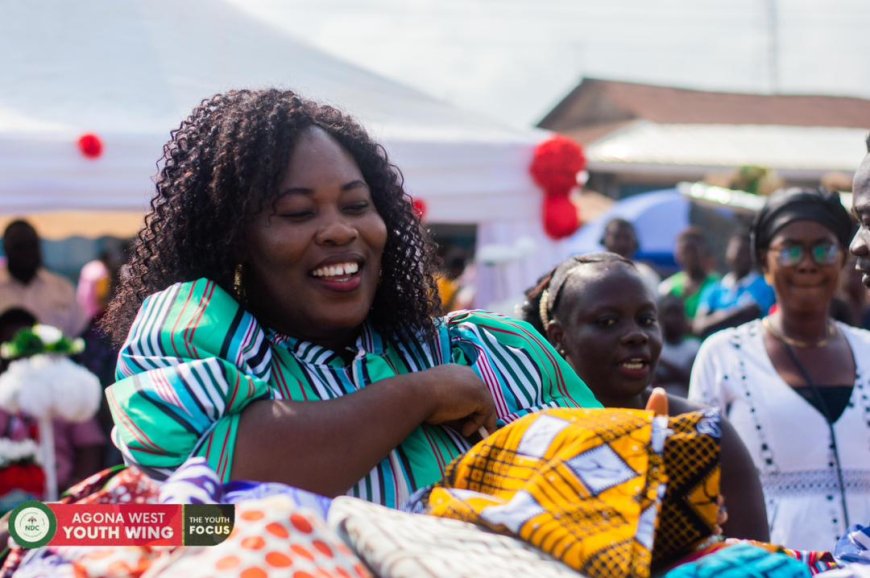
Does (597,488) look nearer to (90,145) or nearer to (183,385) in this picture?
(183,385)

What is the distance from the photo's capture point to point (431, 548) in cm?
129

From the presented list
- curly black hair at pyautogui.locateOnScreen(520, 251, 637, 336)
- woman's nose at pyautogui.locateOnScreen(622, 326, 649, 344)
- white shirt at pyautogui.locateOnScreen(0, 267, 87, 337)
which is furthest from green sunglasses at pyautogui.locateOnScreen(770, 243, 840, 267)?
white shirt at pyautogui.locateOnScreen(0, 267, 87, 337)

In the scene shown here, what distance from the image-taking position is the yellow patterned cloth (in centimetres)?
133

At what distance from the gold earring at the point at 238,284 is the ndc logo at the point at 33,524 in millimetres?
765

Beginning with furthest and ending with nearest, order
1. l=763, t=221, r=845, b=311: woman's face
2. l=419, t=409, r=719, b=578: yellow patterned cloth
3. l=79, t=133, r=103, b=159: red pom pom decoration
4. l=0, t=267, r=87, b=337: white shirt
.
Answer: l=0, t=267, r=87, b=337: white shirt → l=79, t=133, r=103, b=159: red pom pom decoration → l=763, t=221, r=845, b=311: woman's face → l=419, t=409, r=719, b=578: yellow patterned cloth

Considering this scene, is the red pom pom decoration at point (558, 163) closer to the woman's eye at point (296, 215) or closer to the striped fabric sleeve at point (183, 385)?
the woman's eye at point (296, 215)

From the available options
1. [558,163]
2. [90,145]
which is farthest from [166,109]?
[558,163]

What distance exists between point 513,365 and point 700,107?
28333mm

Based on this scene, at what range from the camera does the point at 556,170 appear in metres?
7.02

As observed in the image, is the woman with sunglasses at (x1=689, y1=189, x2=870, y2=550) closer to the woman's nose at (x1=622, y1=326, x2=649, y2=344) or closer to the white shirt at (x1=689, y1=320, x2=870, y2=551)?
the white shirt at (x1=689, y1=320, x2=870, y2=551)

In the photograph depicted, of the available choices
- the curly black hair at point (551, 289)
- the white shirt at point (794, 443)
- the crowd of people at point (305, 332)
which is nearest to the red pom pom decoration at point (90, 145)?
the curly black hair at point (551, 289)

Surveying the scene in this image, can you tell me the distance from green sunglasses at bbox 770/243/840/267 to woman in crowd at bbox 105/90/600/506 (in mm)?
2208

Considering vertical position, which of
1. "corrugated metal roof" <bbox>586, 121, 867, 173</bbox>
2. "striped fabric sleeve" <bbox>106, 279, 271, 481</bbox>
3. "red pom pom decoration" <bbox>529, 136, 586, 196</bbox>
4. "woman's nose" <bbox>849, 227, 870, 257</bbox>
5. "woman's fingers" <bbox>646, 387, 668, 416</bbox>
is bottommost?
"woman's fingers" <bbox>646, 387, 668, 416</bbox>

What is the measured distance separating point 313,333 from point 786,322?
8.36 feet
